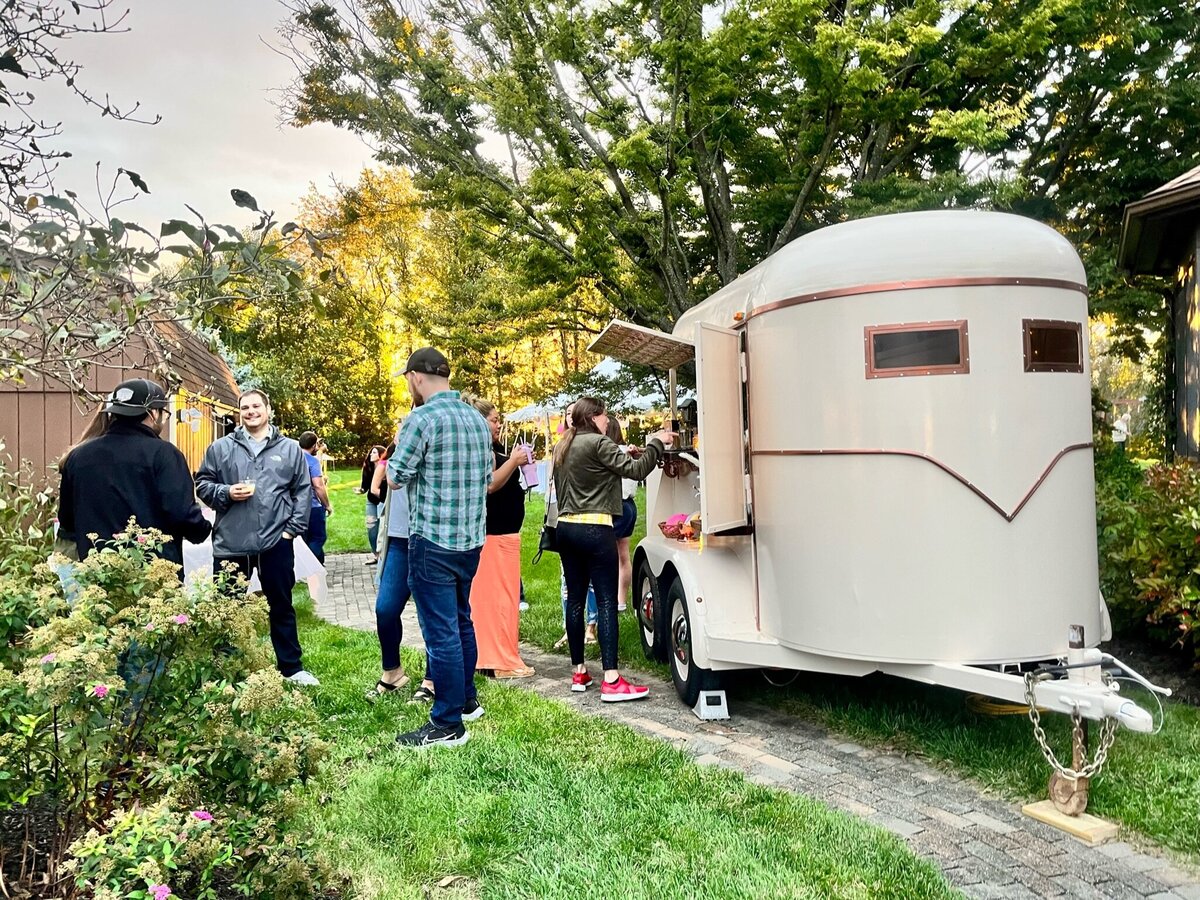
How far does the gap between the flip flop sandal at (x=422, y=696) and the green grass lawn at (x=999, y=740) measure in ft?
5.77

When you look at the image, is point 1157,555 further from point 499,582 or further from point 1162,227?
point 1162,227

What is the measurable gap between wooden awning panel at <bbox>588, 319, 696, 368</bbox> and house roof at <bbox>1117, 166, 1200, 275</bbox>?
4.89 meters

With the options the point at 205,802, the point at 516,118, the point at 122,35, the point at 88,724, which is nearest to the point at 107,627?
the point at 88,724

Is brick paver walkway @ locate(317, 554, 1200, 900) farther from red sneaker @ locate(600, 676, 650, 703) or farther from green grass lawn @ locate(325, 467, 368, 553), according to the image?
green grass lawn @ locate(325, 467, 368, 553)

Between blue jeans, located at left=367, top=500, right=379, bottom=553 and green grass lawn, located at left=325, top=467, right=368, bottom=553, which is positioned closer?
blue jeans, located at left=367, top=500, right=379, bottom=553

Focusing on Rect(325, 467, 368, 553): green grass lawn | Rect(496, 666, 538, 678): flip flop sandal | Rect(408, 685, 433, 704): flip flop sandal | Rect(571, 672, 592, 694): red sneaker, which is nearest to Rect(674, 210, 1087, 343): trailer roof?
Rect(571, 672, 592, 694): red sneaker

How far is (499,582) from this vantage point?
21.8 ft

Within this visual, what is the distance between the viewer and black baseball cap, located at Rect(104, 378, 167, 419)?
187 inches

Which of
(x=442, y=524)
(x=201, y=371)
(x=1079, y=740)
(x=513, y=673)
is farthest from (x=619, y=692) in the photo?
(x=201, y=371)

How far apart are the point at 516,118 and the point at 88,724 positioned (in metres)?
11.6

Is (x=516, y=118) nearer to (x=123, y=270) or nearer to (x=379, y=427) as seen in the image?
(x=123, y=270)

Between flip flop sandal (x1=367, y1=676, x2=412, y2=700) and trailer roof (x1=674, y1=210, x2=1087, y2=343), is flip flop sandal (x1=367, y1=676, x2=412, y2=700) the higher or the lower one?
the lower one

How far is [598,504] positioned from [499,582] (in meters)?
1.14

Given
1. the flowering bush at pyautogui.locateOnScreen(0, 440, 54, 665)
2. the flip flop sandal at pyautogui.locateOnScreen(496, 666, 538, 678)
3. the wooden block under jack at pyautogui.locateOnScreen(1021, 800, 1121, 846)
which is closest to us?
the flowering bush at pyautogui.locateOnScreen(0, 440, 54, 665)
